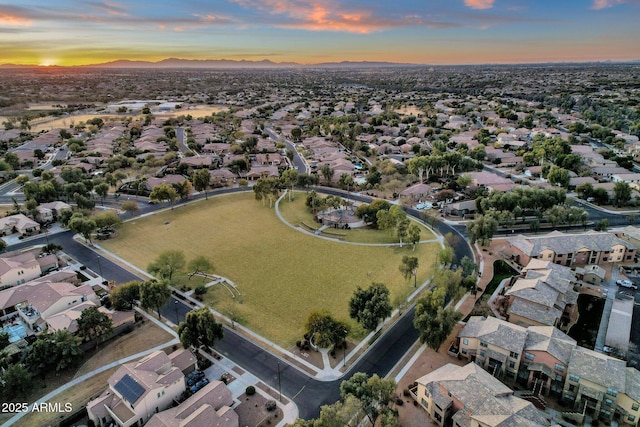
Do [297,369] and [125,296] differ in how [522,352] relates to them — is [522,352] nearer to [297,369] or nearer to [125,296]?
[297,369]

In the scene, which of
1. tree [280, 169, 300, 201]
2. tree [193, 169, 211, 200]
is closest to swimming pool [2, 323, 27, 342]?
tree [193, 169, 211, 200]

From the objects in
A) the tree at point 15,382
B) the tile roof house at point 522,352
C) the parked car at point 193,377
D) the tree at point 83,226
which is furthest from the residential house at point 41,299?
the tile roof house at point 522,352

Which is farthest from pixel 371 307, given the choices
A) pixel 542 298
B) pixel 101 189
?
pixel 101 189

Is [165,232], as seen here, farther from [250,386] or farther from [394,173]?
[394,173]

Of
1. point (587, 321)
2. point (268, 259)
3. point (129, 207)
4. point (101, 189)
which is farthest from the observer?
point (101, 189)

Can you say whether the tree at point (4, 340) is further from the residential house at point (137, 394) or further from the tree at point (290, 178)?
the tree at point (290, 178)

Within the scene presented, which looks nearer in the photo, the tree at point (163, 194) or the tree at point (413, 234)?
the tree at point (413, 234)

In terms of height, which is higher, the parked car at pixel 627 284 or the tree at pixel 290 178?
the tree at pixel 290 178

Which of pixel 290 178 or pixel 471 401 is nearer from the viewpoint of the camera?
pixel 471 401
